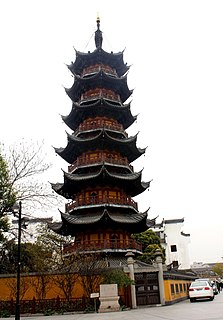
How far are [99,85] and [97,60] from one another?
288 cm

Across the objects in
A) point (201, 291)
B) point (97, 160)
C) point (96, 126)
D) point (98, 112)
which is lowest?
A: point (201, 291)

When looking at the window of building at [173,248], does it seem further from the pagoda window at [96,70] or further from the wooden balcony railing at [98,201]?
the pagoda window at [96,70]

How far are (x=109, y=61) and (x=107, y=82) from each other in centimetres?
274

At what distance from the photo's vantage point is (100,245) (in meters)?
28.4

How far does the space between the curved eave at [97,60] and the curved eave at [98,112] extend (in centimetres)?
492

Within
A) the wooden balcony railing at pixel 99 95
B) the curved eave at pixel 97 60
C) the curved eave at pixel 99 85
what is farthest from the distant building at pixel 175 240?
the curved eave at pixel 97 60

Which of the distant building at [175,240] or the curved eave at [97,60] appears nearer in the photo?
the curved eave at [97,60]

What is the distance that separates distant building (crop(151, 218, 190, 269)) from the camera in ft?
235

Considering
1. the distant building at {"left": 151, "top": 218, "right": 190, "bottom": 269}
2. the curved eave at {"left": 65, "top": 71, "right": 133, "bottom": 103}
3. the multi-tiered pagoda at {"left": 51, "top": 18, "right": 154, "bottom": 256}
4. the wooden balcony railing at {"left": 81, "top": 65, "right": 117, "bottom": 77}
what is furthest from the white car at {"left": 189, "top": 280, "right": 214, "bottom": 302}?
the distant building at {"left": 151, "top": 218, "right": 190, "bottom": 269}

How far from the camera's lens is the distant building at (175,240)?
71.7 meters

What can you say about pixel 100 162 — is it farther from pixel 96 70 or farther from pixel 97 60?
pixel 97 60

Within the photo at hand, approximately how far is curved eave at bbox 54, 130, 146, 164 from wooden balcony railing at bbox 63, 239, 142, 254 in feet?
27.2

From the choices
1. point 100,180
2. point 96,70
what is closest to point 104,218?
point 100,180

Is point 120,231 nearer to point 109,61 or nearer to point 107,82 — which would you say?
point 107,82
